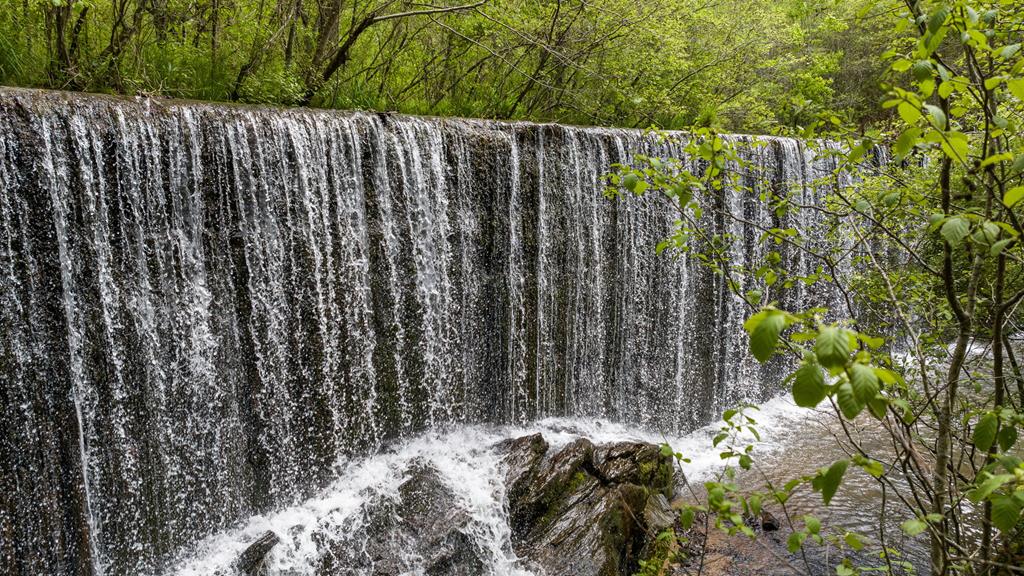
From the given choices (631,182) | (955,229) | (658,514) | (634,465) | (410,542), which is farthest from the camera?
(634,465)

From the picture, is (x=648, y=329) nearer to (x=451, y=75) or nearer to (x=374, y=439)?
(x=374, y=439)

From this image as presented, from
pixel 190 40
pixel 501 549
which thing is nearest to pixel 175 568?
pixel 501 549

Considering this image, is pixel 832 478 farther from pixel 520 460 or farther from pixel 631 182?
pixel 520 460

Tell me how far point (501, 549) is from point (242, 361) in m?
2.72

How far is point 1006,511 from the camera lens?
5.30ft

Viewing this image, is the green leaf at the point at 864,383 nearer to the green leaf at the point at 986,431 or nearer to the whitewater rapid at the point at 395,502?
the green leaf at the point at 986,431

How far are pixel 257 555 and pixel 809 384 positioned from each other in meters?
4.81

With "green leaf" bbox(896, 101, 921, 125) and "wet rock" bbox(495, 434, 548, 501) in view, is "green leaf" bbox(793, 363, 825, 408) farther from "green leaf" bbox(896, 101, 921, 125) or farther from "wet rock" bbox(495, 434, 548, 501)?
"wet rock" bbox(495, 434, 548, 501)

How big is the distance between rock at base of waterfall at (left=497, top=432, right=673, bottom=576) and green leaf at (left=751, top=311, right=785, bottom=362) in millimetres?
4218

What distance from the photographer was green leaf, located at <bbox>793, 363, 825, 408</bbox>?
144 cm

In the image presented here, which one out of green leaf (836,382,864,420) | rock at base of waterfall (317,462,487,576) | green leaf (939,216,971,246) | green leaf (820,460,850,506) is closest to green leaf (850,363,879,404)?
green leaf (836,382,864,420)

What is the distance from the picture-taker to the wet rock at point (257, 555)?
4.90 meters

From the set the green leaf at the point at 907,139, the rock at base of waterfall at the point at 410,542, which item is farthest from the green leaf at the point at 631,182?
the rock at base of waterfall at the point at 410,542

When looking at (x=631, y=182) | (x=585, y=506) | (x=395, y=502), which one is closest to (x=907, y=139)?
(x=631, y=182)
